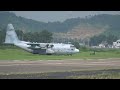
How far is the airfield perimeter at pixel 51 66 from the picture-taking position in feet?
33.9

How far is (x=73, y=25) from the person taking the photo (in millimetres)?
11203

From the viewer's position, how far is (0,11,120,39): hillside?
9.77 metres

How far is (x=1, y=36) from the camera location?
11.0 metres

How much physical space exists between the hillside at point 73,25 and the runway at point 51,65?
1.09 m

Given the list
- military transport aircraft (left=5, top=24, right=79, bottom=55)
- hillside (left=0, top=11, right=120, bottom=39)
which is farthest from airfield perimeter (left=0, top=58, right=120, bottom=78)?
hillside (left=0, top=11, right=120, bottom=39)

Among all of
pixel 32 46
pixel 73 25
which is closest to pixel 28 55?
pixel 32 46

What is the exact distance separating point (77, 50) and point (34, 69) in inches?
88.7

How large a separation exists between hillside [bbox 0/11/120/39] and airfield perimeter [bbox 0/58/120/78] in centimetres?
109

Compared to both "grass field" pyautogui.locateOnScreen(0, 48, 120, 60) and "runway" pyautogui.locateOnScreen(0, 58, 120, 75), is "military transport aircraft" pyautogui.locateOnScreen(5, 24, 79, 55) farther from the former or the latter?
"runway" pyautogui.locateOnScreen(0, 58, 120, 75)

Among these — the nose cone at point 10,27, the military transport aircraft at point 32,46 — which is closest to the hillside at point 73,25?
the nose cone at point 10,27
